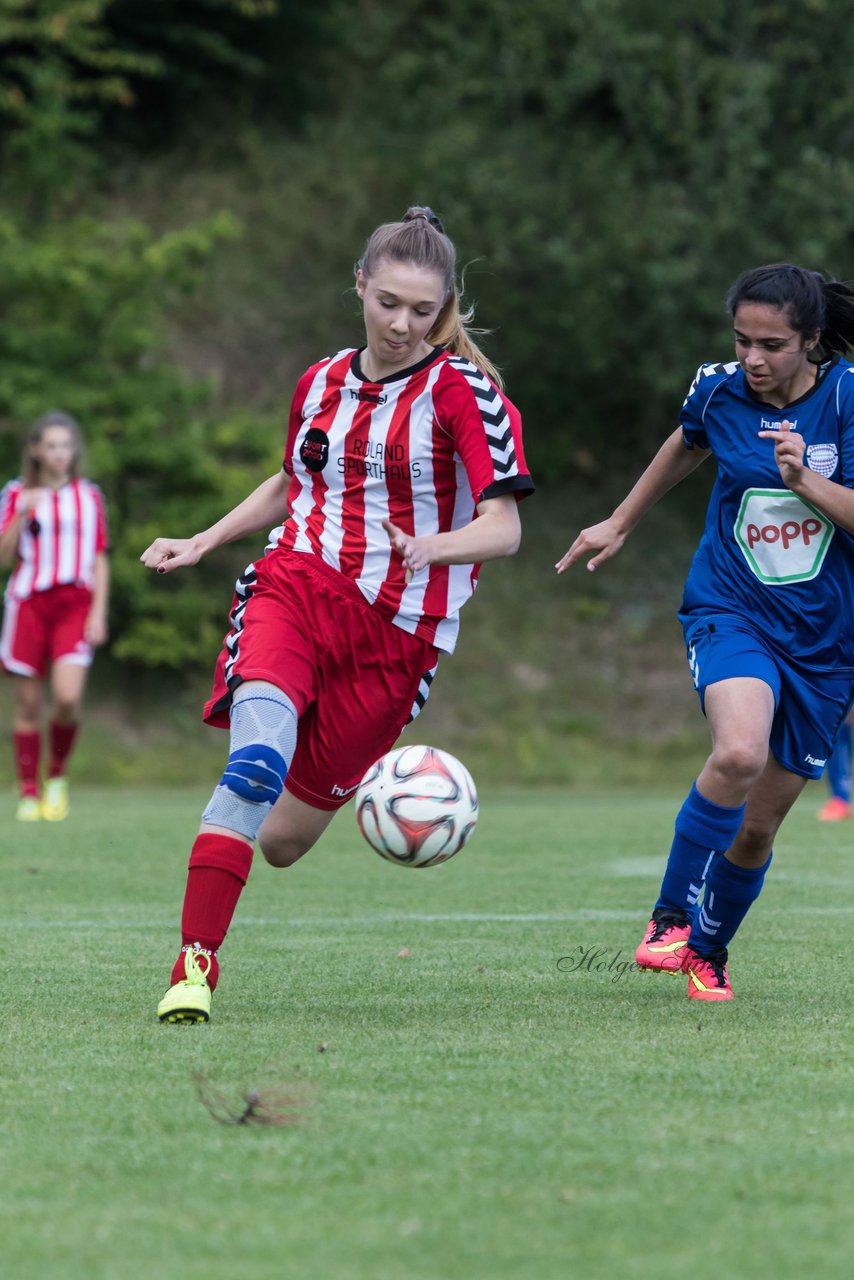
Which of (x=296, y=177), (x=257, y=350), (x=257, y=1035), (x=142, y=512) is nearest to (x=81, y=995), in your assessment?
(x=257, y=1035)

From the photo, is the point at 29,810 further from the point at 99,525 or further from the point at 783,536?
the point at 783,536

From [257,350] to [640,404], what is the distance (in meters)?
4.46

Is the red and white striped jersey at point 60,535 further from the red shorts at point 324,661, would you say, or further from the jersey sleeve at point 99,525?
the red shorts at point 324,661

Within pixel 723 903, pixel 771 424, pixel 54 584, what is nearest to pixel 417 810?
pixel 723 903

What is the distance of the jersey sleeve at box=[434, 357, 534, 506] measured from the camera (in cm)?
438

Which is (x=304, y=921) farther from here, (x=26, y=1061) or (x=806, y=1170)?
(x=806, y=1170)

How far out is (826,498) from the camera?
438 centimetres

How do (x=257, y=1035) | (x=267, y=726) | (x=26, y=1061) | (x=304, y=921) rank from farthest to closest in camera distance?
1. (x=304, y=921)
2. (x=267, y=726)
3. (x=257, y=1035)
4. (x=26, y=1061)

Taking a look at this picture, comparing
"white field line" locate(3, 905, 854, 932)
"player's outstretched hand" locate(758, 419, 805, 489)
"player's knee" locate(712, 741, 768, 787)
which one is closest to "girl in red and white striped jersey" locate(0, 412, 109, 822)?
"white field line" locate(3, 905, 854, 932)

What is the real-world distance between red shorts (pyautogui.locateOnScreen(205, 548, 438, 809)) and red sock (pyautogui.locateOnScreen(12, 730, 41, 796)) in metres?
6.88

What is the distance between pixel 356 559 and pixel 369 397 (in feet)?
1.42

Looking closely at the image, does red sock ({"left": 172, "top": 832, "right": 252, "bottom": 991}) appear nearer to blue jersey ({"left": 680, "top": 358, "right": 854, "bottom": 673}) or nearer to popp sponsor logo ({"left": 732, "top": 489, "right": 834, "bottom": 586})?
blue jersey ({"left": 680, "top": 358, "right": 854, "bottom": 673})

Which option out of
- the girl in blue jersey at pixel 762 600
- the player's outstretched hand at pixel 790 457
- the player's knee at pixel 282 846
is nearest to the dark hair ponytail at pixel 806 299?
the girl in blue jersey at pixel 762 600

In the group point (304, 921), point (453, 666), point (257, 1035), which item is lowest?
point (453, 666)
